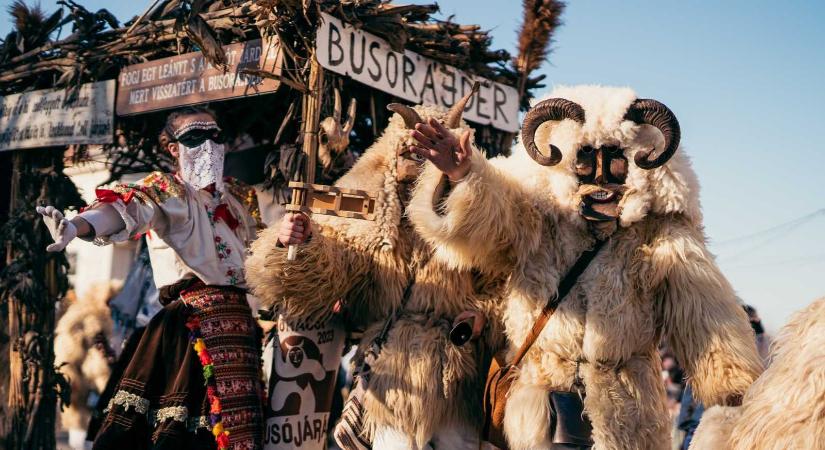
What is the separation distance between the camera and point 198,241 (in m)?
4.14

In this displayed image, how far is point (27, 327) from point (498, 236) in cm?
432

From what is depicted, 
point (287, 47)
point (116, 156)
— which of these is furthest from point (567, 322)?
point (116, 156)

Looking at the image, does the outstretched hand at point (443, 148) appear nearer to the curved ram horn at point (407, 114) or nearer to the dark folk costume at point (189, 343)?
the curved ram horn at point (407, 114)

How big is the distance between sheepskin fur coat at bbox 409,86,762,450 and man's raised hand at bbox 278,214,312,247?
510 millimetres

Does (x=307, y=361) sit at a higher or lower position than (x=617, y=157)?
lower

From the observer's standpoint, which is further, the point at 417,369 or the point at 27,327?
the point at 27,327

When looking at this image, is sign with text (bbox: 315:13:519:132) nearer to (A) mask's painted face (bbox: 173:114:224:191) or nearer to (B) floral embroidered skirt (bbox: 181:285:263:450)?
(A) mask's painted face (bbox: 173:114:224:191)

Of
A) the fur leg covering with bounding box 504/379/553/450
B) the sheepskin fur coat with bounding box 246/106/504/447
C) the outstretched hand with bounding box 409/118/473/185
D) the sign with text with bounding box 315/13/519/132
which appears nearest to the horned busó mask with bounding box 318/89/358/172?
the sign with text with bounding box 315/13/519/132

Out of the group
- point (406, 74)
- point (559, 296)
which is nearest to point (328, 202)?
point (559, 296)

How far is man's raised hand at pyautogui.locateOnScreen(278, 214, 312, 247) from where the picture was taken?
3.73 meters

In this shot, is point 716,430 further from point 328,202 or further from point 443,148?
point 328,202

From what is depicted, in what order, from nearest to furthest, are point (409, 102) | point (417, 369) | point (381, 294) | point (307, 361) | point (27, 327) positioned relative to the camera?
point (417, 369), point (381, 294), point (307, 361), point (409, 102), point (27, 327)

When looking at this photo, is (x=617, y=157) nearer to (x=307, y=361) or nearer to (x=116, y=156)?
(x=307, y=361)

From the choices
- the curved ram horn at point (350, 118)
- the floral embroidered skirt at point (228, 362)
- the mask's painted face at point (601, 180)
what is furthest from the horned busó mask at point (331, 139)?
the mask's painted face at point (601, 180)
